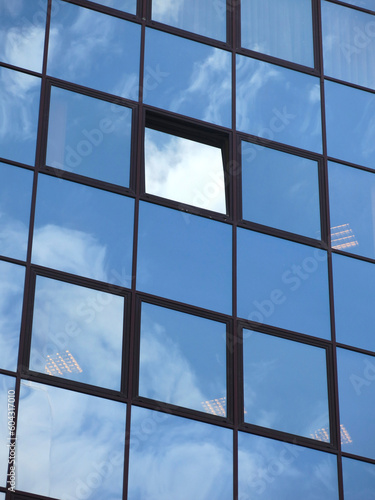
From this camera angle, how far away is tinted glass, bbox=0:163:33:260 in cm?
2047

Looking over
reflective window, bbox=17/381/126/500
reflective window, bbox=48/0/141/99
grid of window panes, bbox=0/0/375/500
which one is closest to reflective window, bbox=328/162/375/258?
grid of window panes, bbox=0/0/375/500

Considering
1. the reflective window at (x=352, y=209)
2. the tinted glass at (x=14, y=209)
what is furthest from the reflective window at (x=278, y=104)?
the tinted glass at (x=14, y=209)

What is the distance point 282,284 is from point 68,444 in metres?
5.28

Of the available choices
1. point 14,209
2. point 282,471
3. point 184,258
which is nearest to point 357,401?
point 282,471

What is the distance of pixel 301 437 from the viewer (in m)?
21.2

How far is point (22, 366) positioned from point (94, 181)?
155 inches

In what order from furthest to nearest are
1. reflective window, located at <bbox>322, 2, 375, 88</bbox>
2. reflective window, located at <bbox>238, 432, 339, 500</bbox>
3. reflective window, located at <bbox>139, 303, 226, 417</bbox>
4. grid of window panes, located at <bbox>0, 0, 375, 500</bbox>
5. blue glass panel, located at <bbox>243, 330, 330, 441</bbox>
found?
reflective window, located at <bbox>322, 2, 375, 88</bbox> → blue glass panel, located at <bbox>243, 330, 330, 441</bbox> → reflective window, located at <bbox>139, 303, 226, 417</bbox> → reflective window, located at <bbox>238, 432, 339, 500</bbox> → grid of window panes, located at <bbox>0, 0, 375, 500</bbox>

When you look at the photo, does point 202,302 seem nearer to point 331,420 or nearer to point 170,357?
point 170,357

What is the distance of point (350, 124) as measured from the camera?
24844 millimetres

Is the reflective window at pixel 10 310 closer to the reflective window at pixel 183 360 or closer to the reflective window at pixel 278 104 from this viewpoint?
the reflective window at pixel 183 360

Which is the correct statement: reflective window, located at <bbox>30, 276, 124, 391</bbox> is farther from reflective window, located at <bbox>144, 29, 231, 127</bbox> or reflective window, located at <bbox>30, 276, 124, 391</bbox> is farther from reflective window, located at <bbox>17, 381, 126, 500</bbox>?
reflective window, located at <bbox>144, 29, 231, 127</bbox>

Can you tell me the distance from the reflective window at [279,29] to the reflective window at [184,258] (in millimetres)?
4582

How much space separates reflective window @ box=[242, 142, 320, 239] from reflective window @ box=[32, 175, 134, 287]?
2.57 metres

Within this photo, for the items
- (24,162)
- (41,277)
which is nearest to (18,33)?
(24,162)
